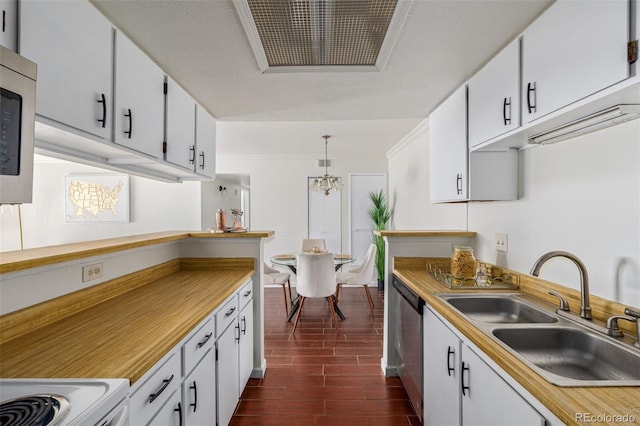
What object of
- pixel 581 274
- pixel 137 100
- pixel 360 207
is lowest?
pixel 581 274

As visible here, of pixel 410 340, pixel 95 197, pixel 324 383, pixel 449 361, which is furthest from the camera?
pixel 95 197

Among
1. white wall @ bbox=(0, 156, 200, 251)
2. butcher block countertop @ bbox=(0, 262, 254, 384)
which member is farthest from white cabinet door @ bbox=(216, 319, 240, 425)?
white wall @ bbox=(0, 156, 200, 251)

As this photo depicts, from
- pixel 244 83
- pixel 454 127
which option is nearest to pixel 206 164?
pixel 244 83

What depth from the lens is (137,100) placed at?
162cm

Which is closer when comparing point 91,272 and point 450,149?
point 91,272

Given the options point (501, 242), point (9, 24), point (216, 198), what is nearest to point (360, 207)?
point (216, 198)

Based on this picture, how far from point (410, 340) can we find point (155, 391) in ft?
5.13

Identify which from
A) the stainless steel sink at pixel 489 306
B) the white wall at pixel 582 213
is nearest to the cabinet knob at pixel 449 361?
the stainless steel sink at pixel 489 306

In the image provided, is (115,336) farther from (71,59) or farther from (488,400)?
(488,400)

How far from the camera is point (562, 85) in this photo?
1.17 meters

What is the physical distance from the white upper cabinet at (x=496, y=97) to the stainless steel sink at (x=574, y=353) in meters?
0.93

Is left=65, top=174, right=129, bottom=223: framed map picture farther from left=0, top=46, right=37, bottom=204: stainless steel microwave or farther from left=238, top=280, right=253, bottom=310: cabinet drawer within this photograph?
left=0, top=46, right=37, bottom=204: stainless steel microwave

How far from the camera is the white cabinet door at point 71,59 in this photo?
1.07 m

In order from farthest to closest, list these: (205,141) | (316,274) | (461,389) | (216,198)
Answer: (216,198) < (316,274) < (205,141) < (461,389)
